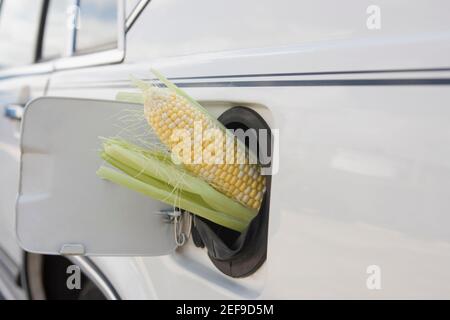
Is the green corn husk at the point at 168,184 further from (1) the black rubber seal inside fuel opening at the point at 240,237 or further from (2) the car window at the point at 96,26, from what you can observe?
(2) the car window at the point at 96,26

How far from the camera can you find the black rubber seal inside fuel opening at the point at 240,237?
1.46 metres

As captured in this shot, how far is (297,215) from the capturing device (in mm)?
1305

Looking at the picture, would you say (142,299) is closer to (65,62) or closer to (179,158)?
(179,158)

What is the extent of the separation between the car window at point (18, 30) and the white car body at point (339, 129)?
92.2 inches

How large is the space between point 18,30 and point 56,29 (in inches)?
31.8

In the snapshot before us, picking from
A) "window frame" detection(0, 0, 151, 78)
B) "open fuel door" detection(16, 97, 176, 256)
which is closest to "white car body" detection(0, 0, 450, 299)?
"open fuel door" detection(16, 97, 176, 256)

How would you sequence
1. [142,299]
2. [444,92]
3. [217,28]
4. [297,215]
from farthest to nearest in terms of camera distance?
[142,299]
[217,28]
[297,215]
[444,92]

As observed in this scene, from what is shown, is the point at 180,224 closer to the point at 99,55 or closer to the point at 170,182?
the point at 170,182

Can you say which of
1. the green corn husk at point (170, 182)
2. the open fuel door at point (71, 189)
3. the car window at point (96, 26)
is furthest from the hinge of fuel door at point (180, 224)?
the car window at point (96, 26)

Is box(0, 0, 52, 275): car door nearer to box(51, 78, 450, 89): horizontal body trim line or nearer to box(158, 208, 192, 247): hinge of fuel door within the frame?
box(158, 208, 192, 247): hinge of fuel door
